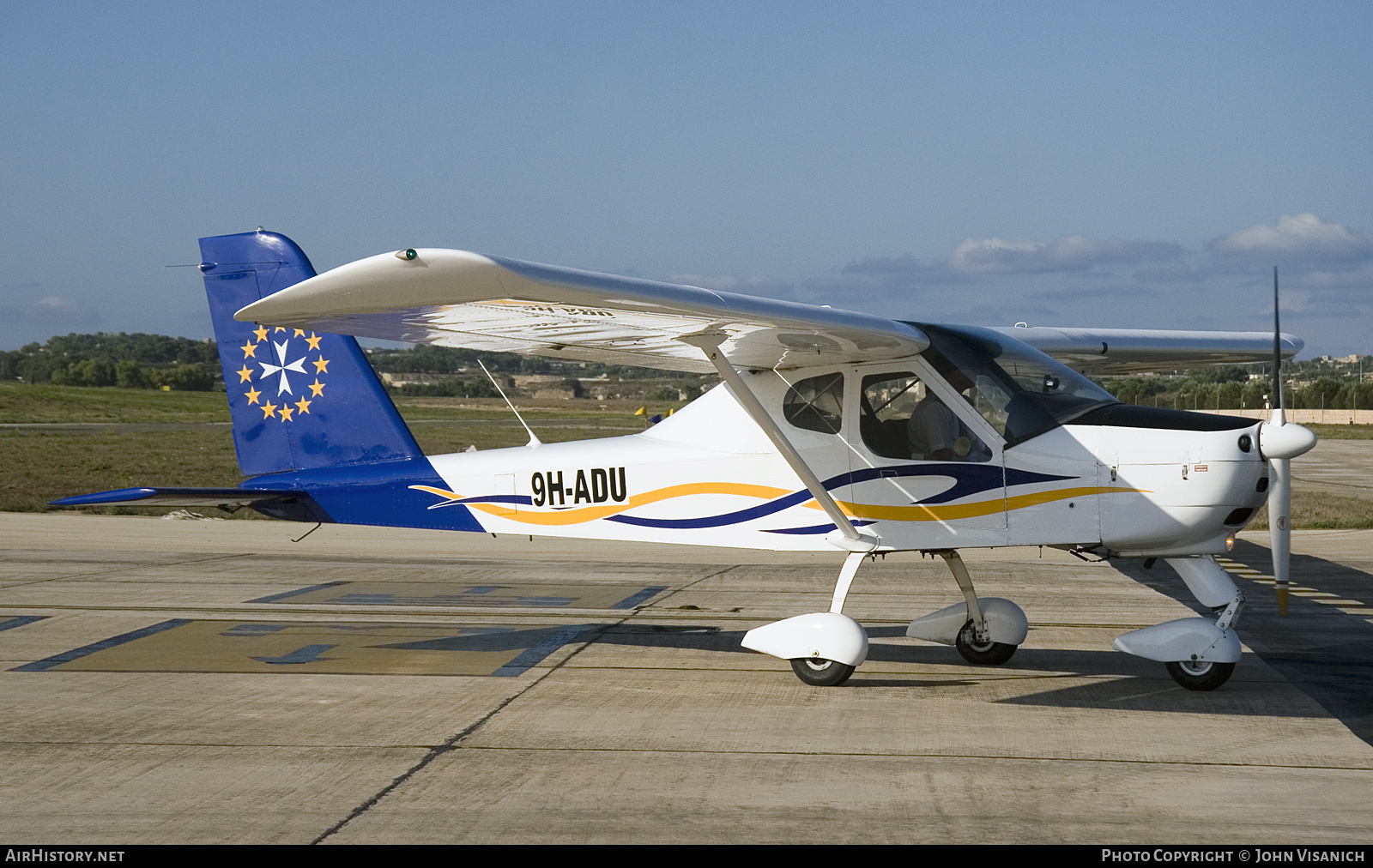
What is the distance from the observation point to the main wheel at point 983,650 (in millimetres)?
8141

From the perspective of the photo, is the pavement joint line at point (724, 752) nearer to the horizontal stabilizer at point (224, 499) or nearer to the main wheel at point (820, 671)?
the main wheel at point (820, 671)

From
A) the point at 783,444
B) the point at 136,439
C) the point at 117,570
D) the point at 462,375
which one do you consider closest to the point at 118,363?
the point at 462,375

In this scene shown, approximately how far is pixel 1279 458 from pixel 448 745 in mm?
4924

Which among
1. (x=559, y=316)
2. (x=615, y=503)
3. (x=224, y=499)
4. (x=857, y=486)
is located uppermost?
(x=559, y=316)

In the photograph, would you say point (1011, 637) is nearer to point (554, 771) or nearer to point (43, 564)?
point (554, 771)

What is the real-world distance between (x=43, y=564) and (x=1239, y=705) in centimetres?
1261

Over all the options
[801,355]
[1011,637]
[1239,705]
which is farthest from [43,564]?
[1239,705]

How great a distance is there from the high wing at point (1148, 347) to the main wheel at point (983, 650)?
10.3 feet

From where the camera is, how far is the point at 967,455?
24.1 feet

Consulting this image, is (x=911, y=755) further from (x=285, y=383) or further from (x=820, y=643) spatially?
(x=285, y=383)

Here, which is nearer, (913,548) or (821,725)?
(821,725)

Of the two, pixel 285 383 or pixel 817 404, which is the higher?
pixel 285 383

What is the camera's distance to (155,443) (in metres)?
41.1

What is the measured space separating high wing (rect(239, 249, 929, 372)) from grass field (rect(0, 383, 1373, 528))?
1408cm
